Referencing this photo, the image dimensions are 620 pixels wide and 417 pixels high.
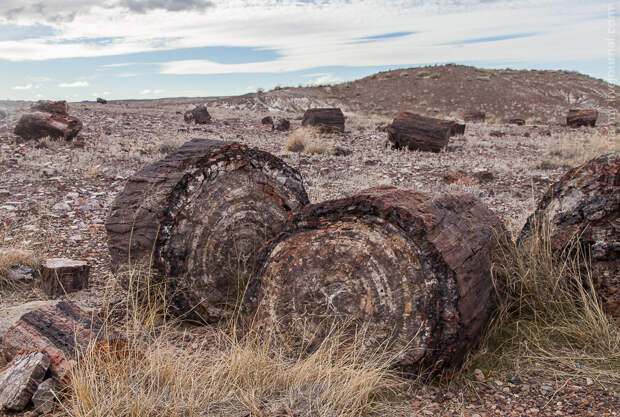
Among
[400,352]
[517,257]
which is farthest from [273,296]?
[517,257]

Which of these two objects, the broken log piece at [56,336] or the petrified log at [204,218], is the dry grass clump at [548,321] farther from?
the broken log piece at [56,336]

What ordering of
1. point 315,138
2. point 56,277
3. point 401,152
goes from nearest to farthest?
point 56,277 → point 401,152 → point 315,138

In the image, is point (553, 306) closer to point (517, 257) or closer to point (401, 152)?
point (517, 257)

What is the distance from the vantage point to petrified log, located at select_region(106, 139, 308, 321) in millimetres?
3441

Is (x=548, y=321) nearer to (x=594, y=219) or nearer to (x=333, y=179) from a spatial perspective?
(x=594, y=219)

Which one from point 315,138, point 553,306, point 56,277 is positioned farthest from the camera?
point 315,138

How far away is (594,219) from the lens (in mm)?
3215

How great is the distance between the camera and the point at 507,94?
3500cm

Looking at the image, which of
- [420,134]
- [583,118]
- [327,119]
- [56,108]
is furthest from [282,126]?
[583,118]

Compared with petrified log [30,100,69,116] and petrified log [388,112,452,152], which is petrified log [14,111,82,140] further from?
petrified log [388,112,452,152]

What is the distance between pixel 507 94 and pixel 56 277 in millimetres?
35777

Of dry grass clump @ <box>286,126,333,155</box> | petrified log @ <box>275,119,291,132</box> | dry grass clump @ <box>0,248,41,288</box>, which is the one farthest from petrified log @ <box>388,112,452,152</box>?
dry grass clump @ <box>0,248,41,288</box>

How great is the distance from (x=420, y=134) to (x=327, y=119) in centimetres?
380

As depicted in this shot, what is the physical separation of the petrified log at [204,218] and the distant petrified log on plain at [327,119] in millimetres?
10681
